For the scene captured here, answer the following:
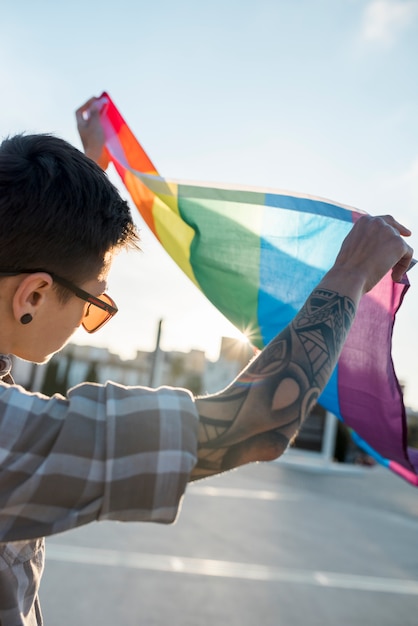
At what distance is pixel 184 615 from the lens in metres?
4.88

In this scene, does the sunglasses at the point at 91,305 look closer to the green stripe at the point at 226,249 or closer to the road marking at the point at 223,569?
Answer: the green stripe at the point at 226,249

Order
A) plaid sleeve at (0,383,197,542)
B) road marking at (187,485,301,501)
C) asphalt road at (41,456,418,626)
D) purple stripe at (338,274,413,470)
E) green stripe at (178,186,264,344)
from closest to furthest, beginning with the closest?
1. plaid sleeve at (0,383,197,542)
2. purple stripe at (338,274,413,470)
3. green stripe at (178,186,264,344)
4. asphalt road at (41,456,418,626)
5. road marking at (187,485,301,501)

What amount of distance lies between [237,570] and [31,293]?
5.67 meters

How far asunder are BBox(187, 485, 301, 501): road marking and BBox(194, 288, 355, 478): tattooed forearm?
10.1 metres

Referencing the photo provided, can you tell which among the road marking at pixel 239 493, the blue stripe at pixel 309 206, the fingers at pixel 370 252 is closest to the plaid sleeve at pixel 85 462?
the fingers at pixel 370 252

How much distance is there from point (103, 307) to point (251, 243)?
131 cm

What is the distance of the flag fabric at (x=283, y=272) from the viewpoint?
86.8 inches

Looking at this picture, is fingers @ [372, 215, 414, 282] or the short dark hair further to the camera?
fingers @ [372, 215, 414, 282]

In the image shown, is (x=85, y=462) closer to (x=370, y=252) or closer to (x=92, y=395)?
(x=92, y=395)

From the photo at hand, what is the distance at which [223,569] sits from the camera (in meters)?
6.17

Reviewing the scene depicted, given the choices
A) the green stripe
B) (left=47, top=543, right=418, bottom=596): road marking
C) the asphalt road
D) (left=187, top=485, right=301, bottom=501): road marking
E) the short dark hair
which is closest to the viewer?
the short dark hair

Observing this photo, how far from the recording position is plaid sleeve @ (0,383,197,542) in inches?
37.6

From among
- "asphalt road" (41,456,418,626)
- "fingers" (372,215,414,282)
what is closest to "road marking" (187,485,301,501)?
"asphalt road" (41,456,418,626)

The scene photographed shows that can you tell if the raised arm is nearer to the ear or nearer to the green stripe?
the ear
